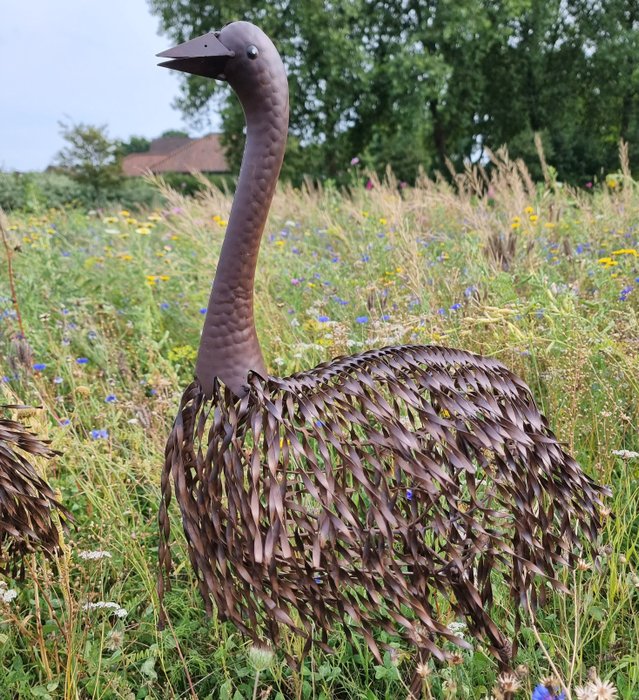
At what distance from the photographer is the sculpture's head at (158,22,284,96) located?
4.13ft

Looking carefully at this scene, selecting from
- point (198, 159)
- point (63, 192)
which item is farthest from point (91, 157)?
point (198, 159)

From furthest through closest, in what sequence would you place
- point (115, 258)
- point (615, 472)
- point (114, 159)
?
1. point (114, 159)
2. point (115, 258)
3. point (615, 472)

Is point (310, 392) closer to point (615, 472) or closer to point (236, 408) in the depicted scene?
point (236, 408)

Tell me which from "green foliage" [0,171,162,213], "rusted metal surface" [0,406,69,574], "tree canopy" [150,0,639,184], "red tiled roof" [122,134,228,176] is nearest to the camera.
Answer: "rusted metal surface" [0,406,69,574]

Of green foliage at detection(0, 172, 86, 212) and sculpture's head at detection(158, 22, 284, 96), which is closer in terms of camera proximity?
sculpture's head at detection(158, 22, 284, 96)

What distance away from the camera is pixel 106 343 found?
10.1 ft

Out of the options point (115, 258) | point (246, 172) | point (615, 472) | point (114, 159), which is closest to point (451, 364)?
point (246, 172)

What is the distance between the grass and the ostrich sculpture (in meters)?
0.17

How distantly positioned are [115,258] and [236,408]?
369cm

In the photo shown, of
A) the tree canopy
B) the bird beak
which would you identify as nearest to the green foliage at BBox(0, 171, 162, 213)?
the tree canopy

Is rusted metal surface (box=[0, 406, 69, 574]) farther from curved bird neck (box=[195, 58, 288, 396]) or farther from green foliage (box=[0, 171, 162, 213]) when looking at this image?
green foliage (box=[0, 171, 162, 213])

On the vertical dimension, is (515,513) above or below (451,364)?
below

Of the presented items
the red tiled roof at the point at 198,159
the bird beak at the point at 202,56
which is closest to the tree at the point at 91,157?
the red tiled roof at the point at 198,159

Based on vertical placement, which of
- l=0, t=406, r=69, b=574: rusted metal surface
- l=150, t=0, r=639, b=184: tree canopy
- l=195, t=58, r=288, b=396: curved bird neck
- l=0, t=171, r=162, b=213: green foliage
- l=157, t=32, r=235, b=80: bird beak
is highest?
Result: l=150, t=0, r=639, b=184: tree canopy
